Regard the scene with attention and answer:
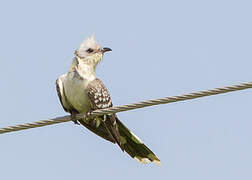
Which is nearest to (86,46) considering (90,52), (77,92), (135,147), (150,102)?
A: (90,52)

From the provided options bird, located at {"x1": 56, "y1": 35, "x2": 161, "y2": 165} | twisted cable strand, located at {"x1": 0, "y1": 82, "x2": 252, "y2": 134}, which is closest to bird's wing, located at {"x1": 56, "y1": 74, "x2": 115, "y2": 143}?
bird, located at {"x1": 56, "y1": 35, "x2": 161, "y2": 165}

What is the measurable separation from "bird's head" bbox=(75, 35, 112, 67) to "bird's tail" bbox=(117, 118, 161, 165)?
1082 millimetres

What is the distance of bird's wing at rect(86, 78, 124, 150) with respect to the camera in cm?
1025

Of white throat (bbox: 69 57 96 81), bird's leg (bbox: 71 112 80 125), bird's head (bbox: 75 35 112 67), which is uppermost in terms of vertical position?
bird's head (bbox: 75 35 112 67)

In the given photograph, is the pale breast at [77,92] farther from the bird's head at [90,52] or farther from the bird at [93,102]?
the bird's head at [90,52]

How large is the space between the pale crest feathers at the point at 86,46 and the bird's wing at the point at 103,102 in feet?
1.89

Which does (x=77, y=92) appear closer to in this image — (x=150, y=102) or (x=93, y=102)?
(x=93, y=102)

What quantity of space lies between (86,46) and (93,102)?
1047 millimetres

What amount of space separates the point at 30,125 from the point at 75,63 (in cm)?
235

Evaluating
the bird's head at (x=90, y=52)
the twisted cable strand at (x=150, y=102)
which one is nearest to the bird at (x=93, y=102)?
the bird's head at (x=90, y=52)

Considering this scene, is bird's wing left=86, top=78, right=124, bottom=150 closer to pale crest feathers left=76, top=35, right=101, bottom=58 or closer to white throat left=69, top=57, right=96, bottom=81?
white throat left=69, top=57, right=96, bottom=81

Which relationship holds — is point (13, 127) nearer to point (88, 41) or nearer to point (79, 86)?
point (79, 86)

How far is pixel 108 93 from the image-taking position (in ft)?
34.6

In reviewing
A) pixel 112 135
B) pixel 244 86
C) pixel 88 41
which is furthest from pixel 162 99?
pixel 88 41
